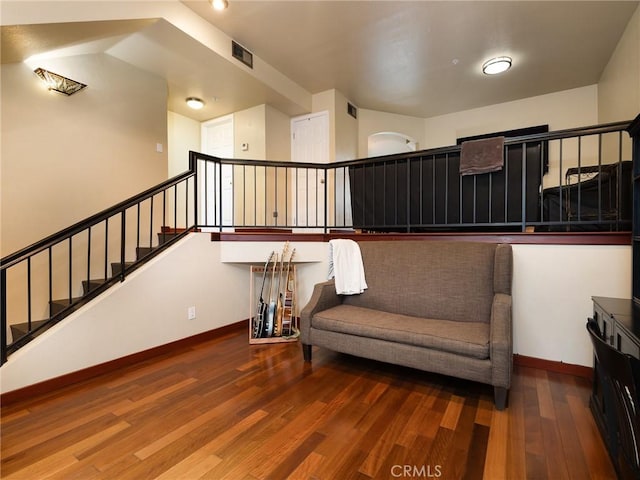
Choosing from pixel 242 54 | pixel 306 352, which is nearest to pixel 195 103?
pixel 242 54

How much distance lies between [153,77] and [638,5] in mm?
5607

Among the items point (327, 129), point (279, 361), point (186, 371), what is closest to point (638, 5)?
point (327, 129)

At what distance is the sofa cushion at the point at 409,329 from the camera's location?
1.93 m

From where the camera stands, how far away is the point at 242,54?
13.0 feet

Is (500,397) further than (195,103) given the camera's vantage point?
No

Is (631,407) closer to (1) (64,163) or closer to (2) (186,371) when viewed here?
(2) (186,371)

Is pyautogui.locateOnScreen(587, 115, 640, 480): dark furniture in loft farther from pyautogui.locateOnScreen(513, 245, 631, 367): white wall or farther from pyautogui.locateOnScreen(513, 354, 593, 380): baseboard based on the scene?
pyautogui.locateOnScreen(513, 354, 593, 380): baseboard

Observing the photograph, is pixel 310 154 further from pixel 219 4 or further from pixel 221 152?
pixel 219 4

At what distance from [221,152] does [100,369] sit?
418 centimetres

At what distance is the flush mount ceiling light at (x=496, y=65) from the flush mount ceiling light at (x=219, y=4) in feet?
11.2

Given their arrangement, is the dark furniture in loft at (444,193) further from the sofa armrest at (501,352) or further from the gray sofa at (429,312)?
the sofa armrest at (501,352)

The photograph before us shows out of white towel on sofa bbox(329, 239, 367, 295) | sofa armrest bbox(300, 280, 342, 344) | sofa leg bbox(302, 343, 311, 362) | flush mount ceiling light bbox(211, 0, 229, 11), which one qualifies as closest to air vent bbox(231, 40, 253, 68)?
flush mount ceiling light bbox(211, 0, 229, 11)

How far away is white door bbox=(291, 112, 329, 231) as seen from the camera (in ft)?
16.9

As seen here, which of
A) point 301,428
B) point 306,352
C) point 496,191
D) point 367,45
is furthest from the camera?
point 367,45
